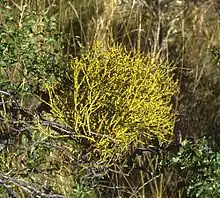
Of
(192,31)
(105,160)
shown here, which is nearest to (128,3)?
(192,31)

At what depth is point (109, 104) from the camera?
1441mm

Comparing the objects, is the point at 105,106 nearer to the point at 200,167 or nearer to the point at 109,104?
the point at 109,104

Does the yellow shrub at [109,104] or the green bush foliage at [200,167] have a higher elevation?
the yellow shrub at [109,104]

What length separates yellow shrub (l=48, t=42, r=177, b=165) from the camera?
4.67 ft

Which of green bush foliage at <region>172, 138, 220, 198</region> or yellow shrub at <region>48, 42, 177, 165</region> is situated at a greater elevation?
yellow shrub at <region>48, 42, 177, 165</region>

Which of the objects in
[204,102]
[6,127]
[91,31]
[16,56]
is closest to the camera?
[16,56]

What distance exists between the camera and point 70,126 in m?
1.47

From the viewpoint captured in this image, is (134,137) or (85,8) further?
(85,8)

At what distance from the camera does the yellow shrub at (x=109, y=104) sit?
1.42 m

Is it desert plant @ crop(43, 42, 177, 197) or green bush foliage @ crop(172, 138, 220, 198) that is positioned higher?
desert plant @ crop(43, 42, 177, 197)

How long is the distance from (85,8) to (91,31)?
17 centimetres

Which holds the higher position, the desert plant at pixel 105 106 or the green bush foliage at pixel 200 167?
the desert plant at pixel 105 106

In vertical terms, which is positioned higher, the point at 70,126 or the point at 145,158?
the point at 70,126

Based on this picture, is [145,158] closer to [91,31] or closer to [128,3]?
[91,31]
